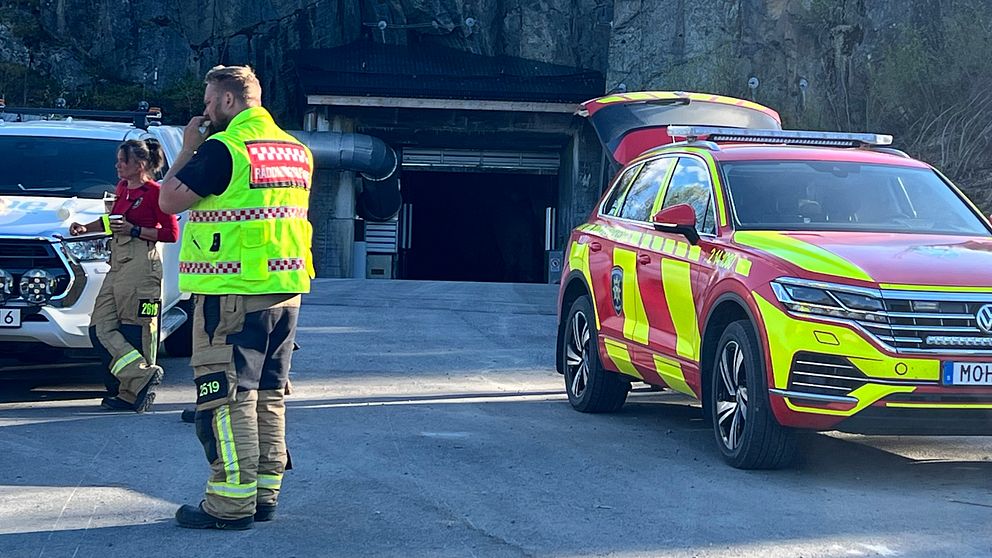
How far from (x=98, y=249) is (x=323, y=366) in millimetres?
2670

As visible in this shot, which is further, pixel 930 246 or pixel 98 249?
pixel 98 249

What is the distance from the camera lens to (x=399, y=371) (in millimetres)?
11180

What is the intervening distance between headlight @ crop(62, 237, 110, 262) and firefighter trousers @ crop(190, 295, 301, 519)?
3.77 metres

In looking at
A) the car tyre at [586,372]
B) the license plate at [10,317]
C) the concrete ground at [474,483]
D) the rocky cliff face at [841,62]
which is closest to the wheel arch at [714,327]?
the concrete ground at [474,483]

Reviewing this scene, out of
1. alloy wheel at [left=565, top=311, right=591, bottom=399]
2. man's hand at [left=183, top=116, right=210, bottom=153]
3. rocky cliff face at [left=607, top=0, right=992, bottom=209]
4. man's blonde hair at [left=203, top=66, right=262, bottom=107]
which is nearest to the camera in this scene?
man's blonde hair at [left=203, top=66, right=262, bottom=107]

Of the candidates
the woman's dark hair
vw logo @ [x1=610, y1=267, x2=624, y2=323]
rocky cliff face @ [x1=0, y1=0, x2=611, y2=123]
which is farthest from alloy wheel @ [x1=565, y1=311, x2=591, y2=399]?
rocky cliff face @ [x1=0, y1=0, x2=611, y2=123]

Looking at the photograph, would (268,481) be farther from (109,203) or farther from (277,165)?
(109,203)

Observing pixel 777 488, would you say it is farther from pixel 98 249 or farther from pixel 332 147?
pixel 332 147

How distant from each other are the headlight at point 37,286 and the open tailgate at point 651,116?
870cm

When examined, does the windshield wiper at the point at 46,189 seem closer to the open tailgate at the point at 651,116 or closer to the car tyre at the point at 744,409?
the car tyre at the point at 744,409

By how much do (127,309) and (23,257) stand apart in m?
0.82

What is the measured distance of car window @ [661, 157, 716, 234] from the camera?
781 centimetres

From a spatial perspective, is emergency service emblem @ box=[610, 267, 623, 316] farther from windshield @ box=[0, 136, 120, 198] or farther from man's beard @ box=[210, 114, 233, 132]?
windshield @ box=[0, 136, 120, 198]

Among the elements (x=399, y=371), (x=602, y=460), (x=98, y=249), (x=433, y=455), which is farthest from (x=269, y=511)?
(x=399, y=371)
